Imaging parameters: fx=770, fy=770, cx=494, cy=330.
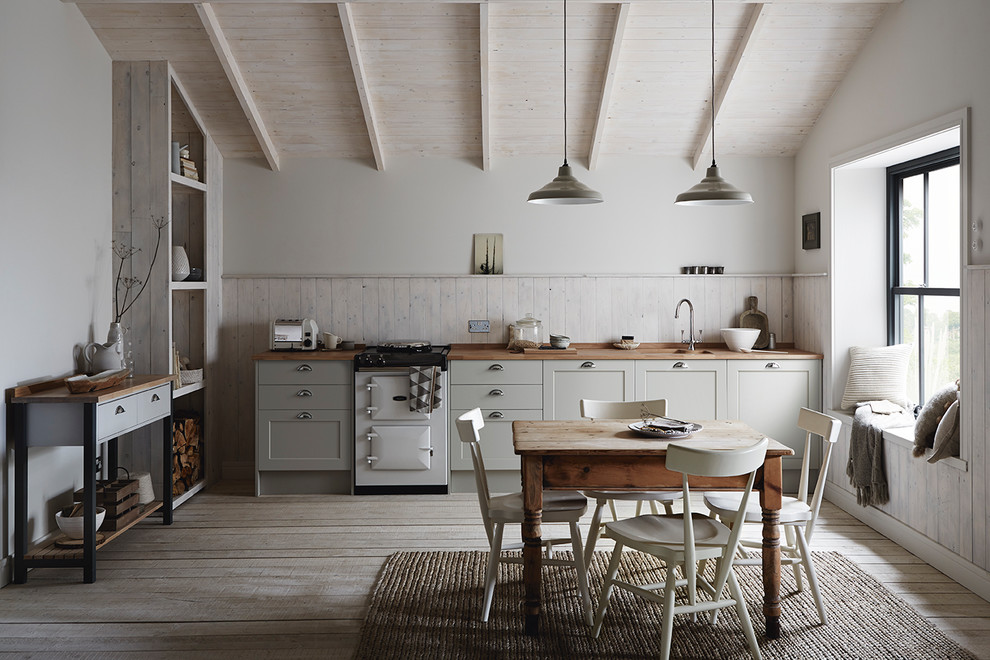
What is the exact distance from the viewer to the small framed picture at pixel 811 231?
549cm

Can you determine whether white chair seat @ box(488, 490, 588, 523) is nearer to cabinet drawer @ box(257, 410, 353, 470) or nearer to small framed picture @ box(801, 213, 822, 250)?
cabinet drawer @ box(257, 410, 353, 470)

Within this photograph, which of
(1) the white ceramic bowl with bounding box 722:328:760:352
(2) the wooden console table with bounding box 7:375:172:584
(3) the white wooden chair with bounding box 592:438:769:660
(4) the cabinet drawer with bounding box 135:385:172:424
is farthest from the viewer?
(1) the white ceramic bowl with bounding box 722:328:760:352

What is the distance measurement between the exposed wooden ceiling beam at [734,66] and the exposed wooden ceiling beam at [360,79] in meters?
2.18

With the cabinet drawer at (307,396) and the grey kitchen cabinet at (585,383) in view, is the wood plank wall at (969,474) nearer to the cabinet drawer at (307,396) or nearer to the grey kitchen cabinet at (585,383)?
the grey kitchen cabinet at (585,383)

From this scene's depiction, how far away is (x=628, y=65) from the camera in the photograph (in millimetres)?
5047

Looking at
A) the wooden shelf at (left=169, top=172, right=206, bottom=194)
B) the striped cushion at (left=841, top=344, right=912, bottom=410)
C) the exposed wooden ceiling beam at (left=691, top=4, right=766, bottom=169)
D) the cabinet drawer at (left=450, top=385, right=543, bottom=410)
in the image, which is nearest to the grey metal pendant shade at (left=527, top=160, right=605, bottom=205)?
the exposed wooden ceiling beam at (left=691, top=4, right=766, bottom=169)

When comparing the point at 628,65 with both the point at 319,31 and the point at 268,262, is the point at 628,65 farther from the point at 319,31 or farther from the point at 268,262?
the point at 268,262

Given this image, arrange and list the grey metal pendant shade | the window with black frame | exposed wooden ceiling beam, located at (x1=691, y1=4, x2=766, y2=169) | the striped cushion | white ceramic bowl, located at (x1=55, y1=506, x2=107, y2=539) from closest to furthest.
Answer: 1. the grey metal pendant shade
2. white ceramic bowl, located at (x1=55, y1=506, x2=107, y2=539)
3. the window with black frame
4. exposed wooden ceiling beam, located at (x1=691, y1=4, x2=766, y2=169)
5. the striped cushion

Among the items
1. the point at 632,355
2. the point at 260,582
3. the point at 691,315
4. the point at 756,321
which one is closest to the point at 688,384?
the point at 632,355

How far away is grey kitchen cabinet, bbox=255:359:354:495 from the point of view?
17.7 ft

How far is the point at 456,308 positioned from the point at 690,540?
11.2 ft

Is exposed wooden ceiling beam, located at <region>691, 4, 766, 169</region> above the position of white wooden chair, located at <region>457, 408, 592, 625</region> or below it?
above

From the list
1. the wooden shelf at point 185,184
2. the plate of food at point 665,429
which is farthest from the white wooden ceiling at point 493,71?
the plate of food at point 665,429

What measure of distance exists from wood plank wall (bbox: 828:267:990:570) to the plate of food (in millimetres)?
1325
